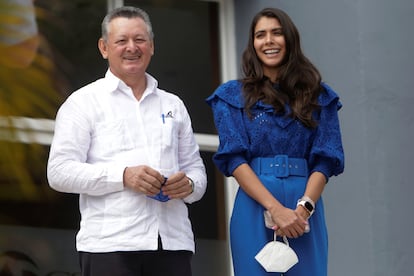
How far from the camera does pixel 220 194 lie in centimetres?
703

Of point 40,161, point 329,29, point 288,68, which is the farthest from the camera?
point 329,29

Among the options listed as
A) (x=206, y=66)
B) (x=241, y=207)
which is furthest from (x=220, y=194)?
(x=241, y=207)

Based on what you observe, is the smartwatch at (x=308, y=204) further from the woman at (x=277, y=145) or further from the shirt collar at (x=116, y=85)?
the shirt collar at (x=116, y=85)

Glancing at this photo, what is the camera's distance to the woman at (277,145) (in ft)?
16.4

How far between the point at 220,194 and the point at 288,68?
2.00 metres

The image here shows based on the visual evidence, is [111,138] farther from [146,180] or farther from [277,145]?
[277,145]

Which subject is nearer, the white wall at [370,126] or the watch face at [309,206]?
the watch face at [309,206]

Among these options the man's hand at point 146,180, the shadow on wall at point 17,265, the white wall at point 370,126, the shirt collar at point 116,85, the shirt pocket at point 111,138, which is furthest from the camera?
the white wall at point 370,126

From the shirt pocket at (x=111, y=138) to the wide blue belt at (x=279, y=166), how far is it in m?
0.56

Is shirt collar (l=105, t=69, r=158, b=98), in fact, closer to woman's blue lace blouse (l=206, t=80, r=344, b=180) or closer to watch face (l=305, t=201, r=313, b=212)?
woman's blue lace blouse (l=206, t=80, r=344, b=180)

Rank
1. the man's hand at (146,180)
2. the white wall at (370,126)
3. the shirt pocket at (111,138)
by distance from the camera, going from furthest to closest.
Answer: the white wall at (370,126) → the shirt pocket at (111,138) → the man's hand at (146,180)

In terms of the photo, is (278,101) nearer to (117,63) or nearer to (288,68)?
(288,68)

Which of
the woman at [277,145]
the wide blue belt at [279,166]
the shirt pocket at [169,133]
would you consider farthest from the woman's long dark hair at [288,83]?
the shirt pocket at [169,133]

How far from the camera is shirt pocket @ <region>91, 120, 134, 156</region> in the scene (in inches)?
195
